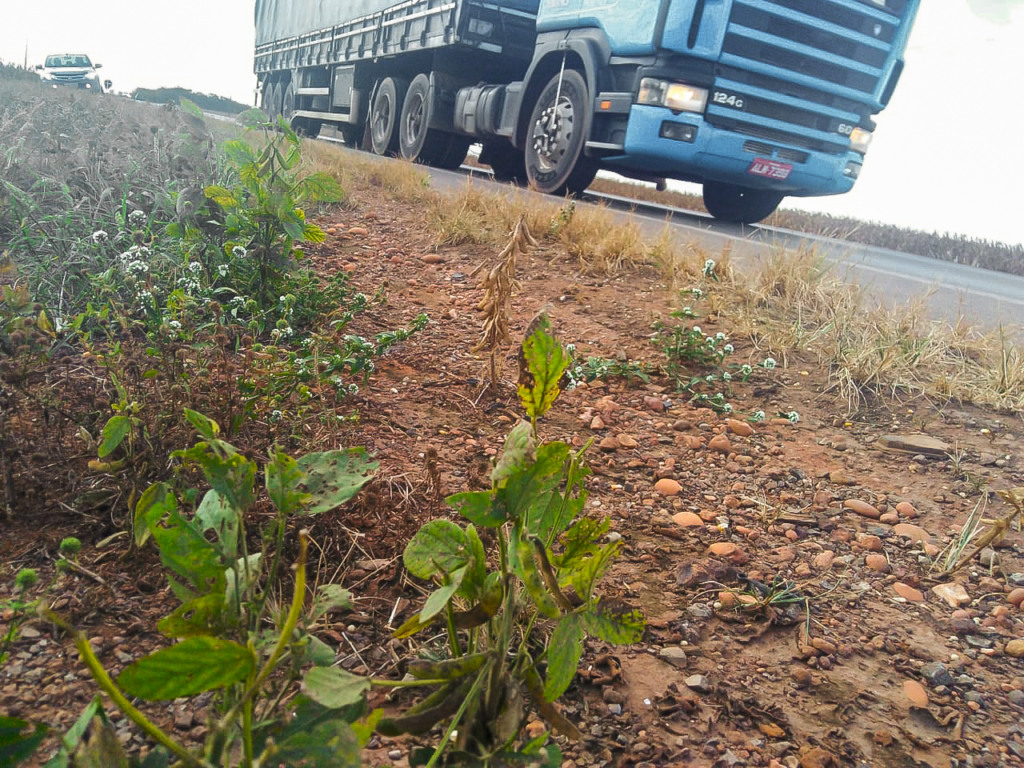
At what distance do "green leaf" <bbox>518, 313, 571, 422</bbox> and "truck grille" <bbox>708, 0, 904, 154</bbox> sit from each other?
6475 millimetres

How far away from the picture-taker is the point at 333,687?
77 cm

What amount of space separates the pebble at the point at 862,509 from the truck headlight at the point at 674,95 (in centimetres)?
549

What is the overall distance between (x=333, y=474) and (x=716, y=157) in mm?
6730

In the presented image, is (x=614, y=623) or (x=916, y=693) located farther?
(x=916, y=693)

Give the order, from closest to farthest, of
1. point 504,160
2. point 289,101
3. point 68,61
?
point 504,160
point 289,101
point 68,61

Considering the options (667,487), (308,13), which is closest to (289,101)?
(308,13)

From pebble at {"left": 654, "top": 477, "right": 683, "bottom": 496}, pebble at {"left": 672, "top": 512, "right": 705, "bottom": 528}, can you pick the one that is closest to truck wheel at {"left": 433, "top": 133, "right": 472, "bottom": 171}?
pebble at {"left": 654, "top": 477, "right": 683, "bottom": 496}

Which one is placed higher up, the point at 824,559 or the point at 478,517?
the point at 478,517

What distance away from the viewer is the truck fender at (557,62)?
730cm

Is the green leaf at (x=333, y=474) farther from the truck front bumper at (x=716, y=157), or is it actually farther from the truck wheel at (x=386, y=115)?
the truck wheel at (x=386, y=115)

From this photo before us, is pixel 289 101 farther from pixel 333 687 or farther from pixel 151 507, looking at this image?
pixel 333 687

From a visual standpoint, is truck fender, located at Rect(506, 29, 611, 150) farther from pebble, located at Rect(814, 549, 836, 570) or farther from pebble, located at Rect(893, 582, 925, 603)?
pebble, located at Rect(893, 582, 925, 603)

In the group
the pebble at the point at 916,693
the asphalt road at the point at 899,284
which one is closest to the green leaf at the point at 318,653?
the pebble at the point at 916,693

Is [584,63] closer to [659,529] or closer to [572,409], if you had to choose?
[572,409]
